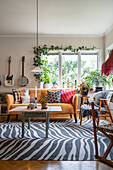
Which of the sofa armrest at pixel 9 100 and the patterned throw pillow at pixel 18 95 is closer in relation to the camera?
the sofa armrest at pixel 9 100

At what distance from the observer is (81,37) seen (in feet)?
19.3

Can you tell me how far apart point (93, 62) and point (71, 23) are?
1824mm

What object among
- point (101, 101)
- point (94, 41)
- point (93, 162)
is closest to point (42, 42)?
point (94, 41)

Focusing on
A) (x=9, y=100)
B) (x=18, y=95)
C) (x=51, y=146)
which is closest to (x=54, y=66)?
(x=18, y=95)

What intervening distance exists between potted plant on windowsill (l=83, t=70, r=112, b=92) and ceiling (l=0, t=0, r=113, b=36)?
1.50 meters

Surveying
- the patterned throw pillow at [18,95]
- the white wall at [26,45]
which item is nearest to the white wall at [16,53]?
the white wall at [26,45]

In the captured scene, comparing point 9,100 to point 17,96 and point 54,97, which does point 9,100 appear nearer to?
point 17,96

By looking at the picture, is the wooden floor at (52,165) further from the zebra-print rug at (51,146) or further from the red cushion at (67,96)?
the red cushion at (67,96)

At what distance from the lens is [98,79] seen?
5453 mm

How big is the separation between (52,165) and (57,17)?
12.7ft

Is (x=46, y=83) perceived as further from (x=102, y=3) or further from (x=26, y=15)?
(x=102, y=3)

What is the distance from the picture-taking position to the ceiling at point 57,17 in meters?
3.82

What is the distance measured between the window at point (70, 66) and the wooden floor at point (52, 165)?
4.09m

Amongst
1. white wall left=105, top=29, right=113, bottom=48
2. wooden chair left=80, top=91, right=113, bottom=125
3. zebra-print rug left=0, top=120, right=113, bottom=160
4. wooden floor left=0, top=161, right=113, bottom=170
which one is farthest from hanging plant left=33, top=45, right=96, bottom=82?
wooden floor left=0, top=161, right=113, bottom=170
